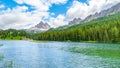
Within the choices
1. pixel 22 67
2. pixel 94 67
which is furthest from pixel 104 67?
pixel 22 67

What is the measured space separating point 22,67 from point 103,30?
514 feet

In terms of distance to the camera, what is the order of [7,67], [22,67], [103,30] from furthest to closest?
[103,30], [22,67], [7,67]

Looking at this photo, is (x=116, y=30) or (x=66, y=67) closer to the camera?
(x=66, y=67)

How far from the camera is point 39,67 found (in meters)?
47.3

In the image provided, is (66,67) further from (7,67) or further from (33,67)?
(7,67)

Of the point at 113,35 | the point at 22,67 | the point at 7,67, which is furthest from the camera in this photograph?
the point at 113,35

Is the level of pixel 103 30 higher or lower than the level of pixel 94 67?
higher

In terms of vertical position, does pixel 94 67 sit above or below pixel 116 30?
below

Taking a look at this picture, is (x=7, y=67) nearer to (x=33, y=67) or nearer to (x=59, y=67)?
(x=33, y=67)

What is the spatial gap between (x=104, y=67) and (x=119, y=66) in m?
3.34

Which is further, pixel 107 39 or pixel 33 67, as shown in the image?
pixel 107 39

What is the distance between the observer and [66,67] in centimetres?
4744

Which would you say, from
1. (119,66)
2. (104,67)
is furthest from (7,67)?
(119,66)

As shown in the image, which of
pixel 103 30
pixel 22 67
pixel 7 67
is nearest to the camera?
pixel 7 67
